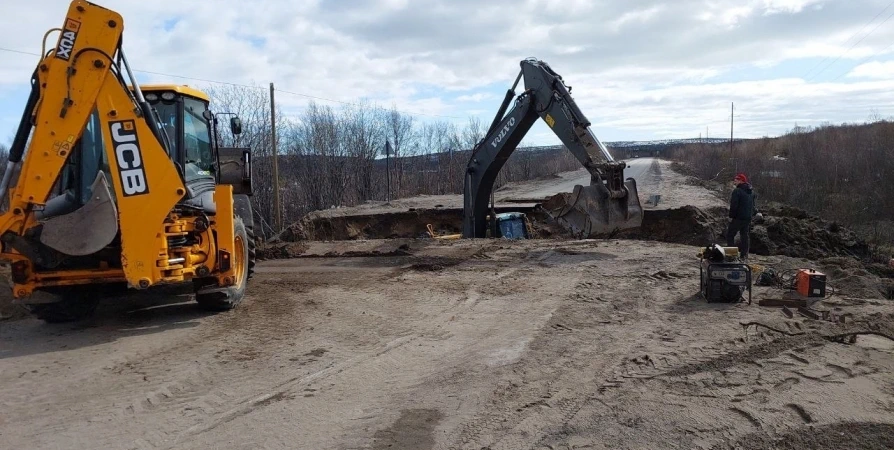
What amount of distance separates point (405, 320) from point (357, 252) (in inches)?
233

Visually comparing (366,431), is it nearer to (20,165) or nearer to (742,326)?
(742,326)

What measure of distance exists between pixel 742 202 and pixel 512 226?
561cm

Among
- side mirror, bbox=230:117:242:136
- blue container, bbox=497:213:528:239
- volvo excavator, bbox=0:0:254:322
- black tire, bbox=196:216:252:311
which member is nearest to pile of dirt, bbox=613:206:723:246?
blue container, bbox=497:213:528:239

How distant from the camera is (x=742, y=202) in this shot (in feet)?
38.0

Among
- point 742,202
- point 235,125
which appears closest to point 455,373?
point 235,125

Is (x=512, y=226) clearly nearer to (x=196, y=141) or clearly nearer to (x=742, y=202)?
(x=742, y=202)

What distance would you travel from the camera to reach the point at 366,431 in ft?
14.6

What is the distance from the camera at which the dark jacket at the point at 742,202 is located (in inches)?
456

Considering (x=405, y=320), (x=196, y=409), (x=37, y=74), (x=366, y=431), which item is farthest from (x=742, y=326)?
(x=37, y=74)

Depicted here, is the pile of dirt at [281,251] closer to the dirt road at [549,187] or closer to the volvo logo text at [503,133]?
the volvo logo text at [503,133]

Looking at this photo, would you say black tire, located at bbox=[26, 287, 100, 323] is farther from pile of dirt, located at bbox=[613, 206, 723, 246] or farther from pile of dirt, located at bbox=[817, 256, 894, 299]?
pile of dirt, located at bbox=[613, 206, 723, 246]

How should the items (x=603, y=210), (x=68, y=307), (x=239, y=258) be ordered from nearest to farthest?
(x=68, y=307) → (x=239, y=258) → (x=603, y=210)

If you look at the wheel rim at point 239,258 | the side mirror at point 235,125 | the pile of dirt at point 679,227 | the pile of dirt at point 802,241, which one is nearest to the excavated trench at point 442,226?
the pile of dirt at point 679,227

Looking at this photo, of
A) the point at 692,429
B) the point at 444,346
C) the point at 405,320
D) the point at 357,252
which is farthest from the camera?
the point at 357,252
